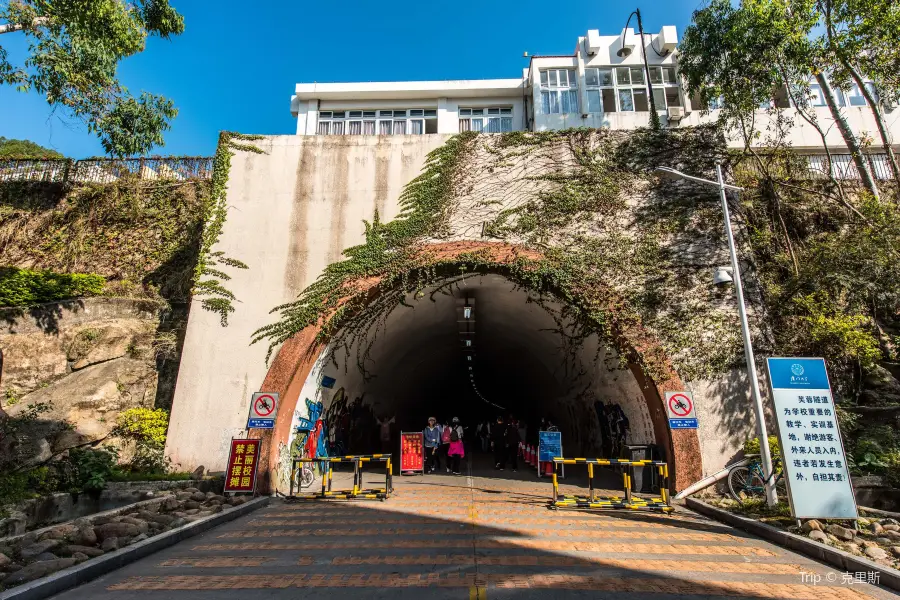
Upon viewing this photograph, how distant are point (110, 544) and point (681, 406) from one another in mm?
8746

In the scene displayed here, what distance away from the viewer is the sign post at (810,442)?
6281mm

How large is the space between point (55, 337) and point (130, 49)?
6877 mm

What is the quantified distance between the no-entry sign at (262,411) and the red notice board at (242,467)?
0.62 m

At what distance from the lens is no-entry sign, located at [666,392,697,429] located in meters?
9.22

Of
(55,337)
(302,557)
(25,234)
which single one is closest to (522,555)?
(302,557)

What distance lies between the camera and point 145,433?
10.8 meters

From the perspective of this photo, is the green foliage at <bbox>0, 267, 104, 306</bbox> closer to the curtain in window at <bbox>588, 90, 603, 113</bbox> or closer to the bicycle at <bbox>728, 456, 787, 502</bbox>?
the bicycle at <bbox>728, 456, 787, 502</bbox>

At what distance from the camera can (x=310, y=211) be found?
1208 cm

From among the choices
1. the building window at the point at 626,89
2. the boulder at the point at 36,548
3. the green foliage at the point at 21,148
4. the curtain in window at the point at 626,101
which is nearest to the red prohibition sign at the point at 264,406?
the boulder at the point at 36,548

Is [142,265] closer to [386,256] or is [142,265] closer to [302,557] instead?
[386,256]

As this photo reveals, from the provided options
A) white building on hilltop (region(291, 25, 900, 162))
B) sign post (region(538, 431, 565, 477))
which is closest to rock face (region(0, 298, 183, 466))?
sign post (region(538, 431, 565, 477))

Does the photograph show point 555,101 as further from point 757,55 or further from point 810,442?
point 810,442

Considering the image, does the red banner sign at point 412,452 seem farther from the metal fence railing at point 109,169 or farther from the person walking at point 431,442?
the metal fence railing at point 109,169

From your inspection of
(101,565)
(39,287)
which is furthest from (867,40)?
(39,287)
